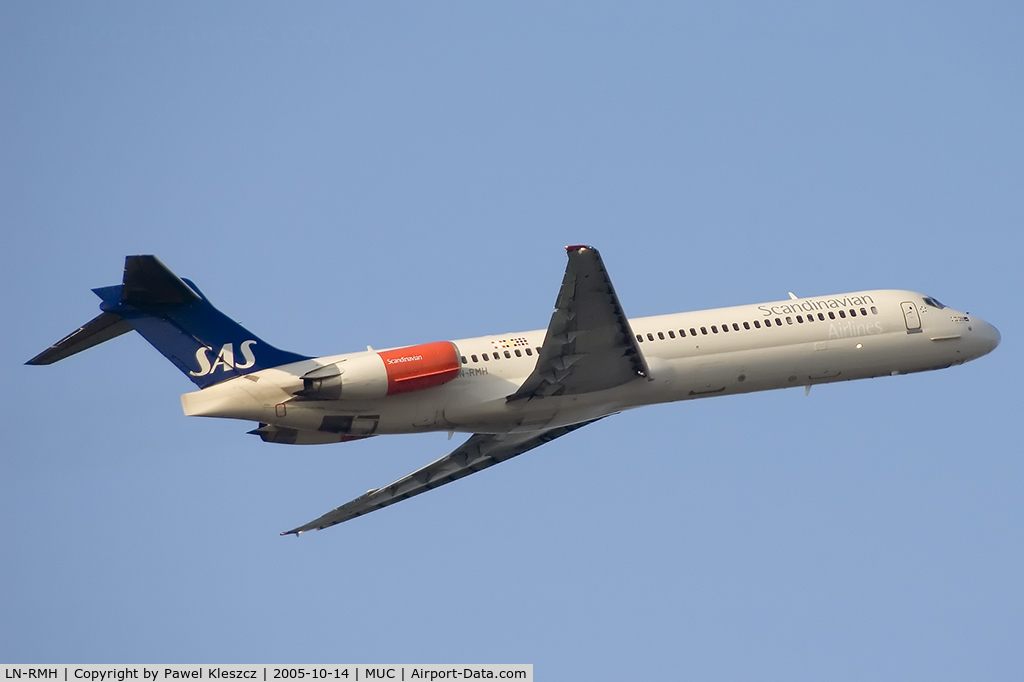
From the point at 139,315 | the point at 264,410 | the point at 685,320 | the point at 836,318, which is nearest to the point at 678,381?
the point at 685,320

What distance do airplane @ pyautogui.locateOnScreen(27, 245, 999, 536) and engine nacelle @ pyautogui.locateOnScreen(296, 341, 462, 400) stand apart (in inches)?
1.3

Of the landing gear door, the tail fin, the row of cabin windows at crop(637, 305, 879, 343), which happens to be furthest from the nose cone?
the tail fin

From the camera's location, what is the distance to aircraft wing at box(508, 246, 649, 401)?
31547 millimetres

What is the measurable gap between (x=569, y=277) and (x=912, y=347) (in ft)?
42.0

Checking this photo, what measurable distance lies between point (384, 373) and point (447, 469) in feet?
28.1

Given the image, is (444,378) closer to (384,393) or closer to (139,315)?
(384,393)

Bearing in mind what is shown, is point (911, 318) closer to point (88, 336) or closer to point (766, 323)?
point (766, 323)

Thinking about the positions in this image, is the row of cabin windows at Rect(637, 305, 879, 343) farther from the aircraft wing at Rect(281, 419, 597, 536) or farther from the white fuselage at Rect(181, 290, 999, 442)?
the aircraft wing at Rect(281, 419, 597, 536)

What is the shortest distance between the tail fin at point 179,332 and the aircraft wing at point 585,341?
6268 millimetres

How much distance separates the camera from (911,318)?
39406 millimetres

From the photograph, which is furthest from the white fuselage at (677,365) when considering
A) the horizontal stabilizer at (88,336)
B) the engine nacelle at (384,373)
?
the horizontal stabilizer at (88,336)

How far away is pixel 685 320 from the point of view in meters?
36.9

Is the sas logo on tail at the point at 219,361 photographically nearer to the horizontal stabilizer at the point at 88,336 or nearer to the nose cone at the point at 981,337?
the horizontal stabilizer at the point at 88,336

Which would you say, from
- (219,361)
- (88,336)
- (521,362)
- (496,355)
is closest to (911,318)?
(521,362)
